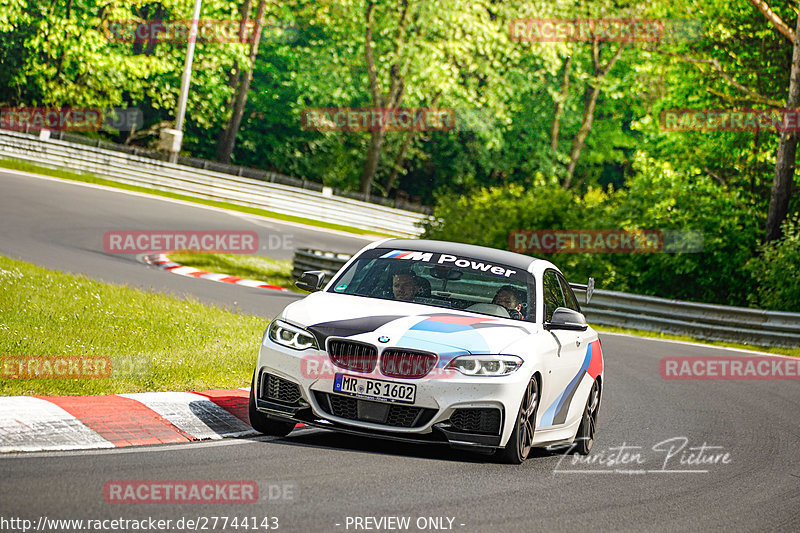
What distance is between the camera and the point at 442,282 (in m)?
8.91

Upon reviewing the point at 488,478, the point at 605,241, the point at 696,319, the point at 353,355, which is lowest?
the point at 696,319

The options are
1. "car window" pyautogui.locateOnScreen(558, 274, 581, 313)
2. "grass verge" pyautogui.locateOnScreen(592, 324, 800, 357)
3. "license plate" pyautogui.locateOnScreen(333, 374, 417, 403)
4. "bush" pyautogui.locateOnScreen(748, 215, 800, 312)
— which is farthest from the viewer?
"bush" pyautogui.locateOnScreen(748, 215, 800, 312)

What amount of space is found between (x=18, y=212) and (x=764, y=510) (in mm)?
20688

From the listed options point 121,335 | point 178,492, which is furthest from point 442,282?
point 121,335

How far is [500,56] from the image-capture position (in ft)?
161

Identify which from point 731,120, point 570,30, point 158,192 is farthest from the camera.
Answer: point 570,30

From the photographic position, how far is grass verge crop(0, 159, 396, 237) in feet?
111

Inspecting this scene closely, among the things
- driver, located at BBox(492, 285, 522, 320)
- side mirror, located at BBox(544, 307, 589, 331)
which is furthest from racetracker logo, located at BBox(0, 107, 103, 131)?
side mirror, located at BBox(544, 307, 589, 331)

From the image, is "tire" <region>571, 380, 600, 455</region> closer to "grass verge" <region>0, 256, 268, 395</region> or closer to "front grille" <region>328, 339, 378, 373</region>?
"front grille" <region>328, 339, 378, 373</region>

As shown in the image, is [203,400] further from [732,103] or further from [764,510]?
[732,103]

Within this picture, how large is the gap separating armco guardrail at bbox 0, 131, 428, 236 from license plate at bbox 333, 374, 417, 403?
24563mm

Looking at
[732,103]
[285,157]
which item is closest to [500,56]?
[285,157]

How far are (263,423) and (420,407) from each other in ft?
4.03

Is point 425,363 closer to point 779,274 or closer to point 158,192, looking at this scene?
point 779,274
